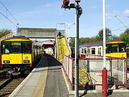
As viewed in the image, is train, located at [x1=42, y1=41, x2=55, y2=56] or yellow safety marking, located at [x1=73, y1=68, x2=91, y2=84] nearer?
yellow safety marking, located at [x1=73, y1=68, x2=91, y2=84]

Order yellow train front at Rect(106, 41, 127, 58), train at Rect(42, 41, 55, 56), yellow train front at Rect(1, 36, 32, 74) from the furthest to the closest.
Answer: train at Rect(42, 41, 55, 56)
yellow train front at Rect(106, 41, 127, 58)
yellow train front at Rect(1, 36, 32, 74)

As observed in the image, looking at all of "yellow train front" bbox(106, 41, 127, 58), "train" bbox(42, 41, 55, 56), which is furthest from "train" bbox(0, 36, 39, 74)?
"train" bbox(42, 41, 55, 56)

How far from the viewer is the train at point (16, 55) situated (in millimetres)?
16391

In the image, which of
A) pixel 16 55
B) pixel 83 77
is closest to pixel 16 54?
pixel 16 55

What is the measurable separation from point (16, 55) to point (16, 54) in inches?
3.1

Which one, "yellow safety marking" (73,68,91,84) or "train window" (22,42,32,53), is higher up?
"train window" (22,42,32,53)

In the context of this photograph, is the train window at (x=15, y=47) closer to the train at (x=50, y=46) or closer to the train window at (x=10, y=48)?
the train window at (x=10, y=48)

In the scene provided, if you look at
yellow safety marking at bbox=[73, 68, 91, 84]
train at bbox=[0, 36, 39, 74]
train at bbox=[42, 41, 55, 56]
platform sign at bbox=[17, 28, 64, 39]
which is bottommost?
yellow safety marking at bbox=[73, 68, 91, 84]

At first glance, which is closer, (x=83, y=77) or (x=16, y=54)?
(x=83, y=77)

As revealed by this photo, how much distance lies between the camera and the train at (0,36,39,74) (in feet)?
53.8

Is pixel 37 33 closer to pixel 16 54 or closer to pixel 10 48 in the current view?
pixel 10 48

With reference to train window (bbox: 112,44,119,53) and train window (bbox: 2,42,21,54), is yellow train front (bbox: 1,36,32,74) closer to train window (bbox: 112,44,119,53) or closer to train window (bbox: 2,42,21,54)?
train window (bbox: 2,42,21,54)

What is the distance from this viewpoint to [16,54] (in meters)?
16.5

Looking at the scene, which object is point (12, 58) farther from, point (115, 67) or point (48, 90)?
point (115, 67)
